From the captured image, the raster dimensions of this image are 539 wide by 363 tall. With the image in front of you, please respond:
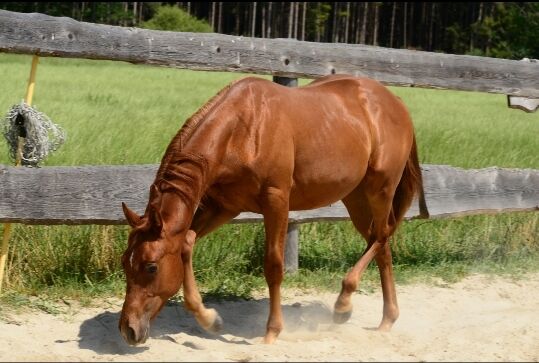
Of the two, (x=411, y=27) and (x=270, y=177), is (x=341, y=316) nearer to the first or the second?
(x=270, y=177)

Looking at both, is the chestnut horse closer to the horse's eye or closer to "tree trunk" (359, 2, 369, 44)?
the horse's eye

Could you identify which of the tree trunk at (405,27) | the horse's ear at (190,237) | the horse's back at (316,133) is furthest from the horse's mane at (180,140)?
the tree trunk at (405,27)

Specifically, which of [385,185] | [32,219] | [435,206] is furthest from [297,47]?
[32,219]

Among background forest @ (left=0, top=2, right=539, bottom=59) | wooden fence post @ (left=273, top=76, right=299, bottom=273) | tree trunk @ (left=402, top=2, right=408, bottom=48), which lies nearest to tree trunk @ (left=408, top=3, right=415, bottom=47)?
background forest @ (left=0, top=2, right=539, bottom=59)

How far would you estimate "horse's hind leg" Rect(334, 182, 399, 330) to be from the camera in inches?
223

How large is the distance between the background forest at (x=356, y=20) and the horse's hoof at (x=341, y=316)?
133 ft

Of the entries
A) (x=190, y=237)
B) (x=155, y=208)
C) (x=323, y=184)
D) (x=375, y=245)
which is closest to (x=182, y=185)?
(x=155, y=208)

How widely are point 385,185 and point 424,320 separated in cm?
102

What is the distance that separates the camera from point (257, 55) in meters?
6.26

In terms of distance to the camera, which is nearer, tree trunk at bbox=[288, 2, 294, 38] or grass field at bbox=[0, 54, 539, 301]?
grass field at bbox=[0, 54, 539, 301]

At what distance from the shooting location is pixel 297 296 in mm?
6438

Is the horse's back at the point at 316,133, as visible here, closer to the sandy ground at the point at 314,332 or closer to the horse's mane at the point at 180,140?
the horse's mane at the point at 180,140

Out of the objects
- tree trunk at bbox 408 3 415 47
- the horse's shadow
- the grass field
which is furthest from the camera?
tree trunk at bbox 408 3 415 47

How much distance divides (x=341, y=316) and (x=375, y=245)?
520mm
